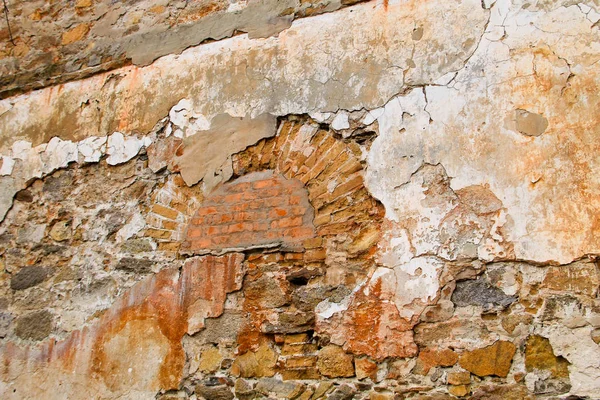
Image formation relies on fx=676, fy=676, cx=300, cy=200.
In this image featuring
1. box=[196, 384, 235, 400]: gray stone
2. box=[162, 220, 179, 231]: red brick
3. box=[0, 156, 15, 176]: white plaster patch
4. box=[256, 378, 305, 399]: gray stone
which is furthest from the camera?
box=[0, 156, 15, 176]: white plaster patch

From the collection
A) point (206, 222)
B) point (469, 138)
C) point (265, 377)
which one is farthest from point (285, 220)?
point (469, 138)

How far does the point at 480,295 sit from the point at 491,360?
0.26 m

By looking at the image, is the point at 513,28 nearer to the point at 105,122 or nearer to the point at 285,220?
the point at 285,220

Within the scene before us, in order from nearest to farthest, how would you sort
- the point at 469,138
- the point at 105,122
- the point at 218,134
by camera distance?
the point at 469,138 → the point at 218,134 → the point at 105,122

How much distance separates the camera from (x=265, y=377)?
3066 mm

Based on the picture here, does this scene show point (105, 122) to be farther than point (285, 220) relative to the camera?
Yes

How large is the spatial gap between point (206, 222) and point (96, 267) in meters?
0.65

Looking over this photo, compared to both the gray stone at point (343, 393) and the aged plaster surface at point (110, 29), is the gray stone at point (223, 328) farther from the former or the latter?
the aged plaster surface at point (110, 29)

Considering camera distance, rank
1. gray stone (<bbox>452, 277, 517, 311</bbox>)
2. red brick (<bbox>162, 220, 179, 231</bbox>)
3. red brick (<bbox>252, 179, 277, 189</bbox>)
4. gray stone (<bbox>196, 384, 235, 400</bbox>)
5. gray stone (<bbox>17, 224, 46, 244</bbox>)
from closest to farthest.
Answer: gray stone (<bbox>452, 277, 517, 311</bbox>)
gray stone (<bbox>196, 384, 235, 400</bbox>)
red brick (<bbox>252, 179, 277, 189</bbox>)
red brick (<bbox>162, 220, 179, 231</bbox>)
gray stone (<bbox>17, 224, 46, 244</bbox>)

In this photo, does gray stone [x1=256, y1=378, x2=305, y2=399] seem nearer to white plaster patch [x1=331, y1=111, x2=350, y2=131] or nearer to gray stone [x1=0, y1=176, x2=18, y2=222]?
white plaster patch [x1=331, y1=111, x2=350, y2=131]

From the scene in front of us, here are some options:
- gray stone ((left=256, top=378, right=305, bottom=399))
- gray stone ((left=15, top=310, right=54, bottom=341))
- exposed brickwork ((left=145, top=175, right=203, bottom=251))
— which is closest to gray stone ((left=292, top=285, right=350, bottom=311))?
gray stone ((left=256, top=378, right=305, bottom=399))

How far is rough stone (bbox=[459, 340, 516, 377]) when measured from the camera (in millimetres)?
2697

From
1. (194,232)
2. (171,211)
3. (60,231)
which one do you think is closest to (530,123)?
(194,232)

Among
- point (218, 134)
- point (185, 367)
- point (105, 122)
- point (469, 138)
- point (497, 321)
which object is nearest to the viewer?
point (497, 321)
